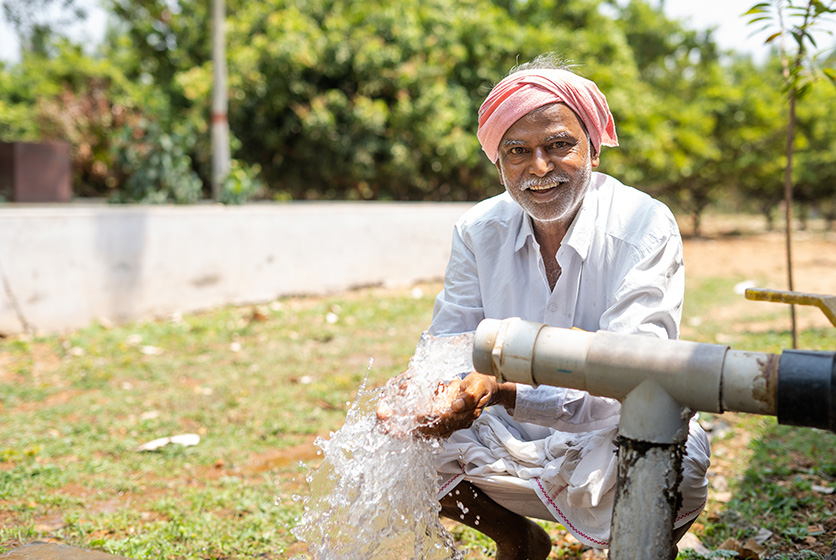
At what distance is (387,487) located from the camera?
1973 mm

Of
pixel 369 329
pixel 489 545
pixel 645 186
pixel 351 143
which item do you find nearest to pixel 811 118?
pixel 645 186

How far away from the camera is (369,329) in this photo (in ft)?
20.4

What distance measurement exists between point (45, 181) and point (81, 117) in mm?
1747

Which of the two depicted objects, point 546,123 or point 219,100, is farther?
point 219,100

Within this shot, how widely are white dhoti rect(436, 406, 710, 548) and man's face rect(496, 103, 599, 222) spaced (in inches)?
25.5

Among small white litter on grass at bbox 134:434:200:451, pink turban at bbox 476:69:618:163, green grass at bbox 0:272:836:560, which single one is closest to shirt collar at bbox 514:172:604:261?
pink turban at bbox 476:69:618:163

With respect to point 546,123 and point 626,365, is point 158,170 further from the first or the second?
point 626,365

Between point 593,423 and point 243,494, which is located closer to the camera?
point 593,423

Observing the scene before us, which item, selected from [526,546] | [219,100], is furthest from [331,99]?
[526,546]


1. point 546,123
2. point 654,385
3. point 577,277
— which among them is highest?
point 546,123

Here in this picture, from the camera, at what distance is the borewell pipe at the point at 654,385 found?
1.22 metres

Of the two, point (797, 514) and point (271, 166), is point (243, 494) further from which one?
point (271, 166)

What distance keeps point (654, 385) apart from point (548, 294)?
89 cm

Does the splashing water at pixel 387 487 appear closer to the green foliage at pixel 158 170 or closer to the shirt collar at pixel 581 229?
the shirt collar at pixel 581 229
